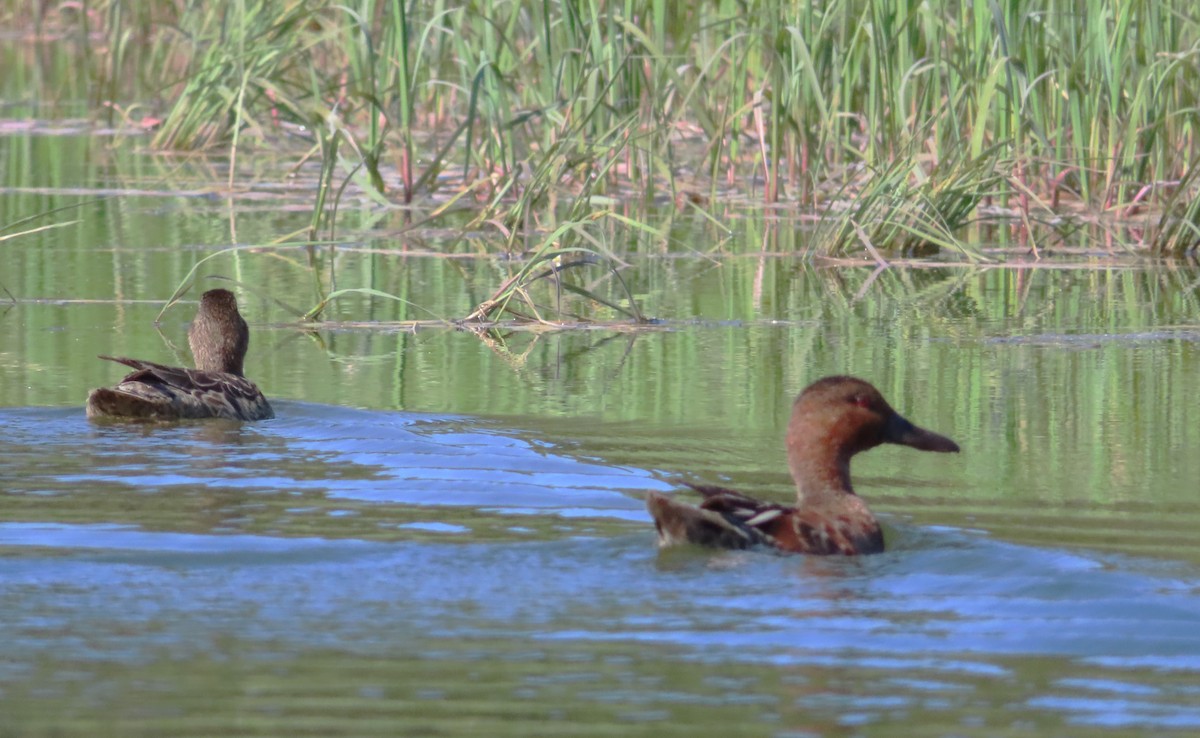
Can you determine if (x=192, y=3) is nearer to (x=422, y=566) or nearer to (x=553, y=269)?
(x=553, y=269)

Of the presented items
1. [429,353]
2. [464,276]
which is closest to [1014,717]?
[429,353]

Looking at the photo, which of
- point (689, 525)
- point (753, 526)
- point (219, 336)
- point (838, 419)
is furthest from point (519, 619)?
point (219, 336)

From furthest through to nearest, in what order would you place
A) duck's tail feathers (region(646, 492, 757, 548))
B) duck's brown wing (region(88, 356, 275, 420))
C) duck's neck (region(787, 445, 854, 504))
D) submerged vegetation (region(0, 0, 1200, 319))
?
submerged vegetation (region(0, 0, 1200, 319))
duck's brown wing (region(88, 356, 275, 420))
duck's neck (region(787, 445, 854, 504))
duck's tail feathers (region(646, 492, 757, 548))

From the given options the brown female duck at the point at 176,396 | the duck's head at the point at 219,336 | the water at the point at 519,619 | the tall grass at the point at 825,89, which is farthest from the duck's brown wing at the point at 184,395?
the tall grass at the point at 825,89

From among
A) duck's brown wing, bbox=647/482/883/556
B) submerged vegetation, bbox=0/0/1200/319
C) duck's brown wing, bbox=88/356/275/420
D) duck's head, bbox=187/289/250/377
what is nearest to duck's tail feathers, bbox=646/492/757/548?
duck's brown wing, bbox=647/482/883/556

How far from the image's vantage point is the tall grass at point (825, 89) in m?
11.1

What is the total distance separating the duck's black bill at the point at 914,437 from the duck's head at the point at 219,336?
3.07 m

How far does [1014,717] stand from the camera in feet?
12.5

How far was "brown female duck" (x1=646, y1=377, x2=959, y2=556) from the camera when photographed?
507 cm

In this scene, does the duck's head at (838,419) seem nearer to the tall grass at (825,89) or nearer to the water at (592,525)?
the water at (592,525)

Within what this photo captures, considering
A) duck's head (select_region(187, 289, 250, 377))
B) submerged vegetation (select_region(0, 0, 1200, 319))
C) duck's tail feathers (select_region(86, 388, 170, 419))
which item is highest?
submerged vegetation (select_region(0, 0, 1200, 319))

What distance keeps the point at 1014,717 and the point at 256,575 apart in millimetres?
1865

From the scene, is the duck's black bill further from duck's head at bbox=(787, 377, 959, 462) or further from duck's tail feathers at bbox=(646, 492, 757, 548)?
duck's tail feathers at bbox=(646, 492, 757, 548)

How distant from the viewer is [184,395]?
7.33 meters
